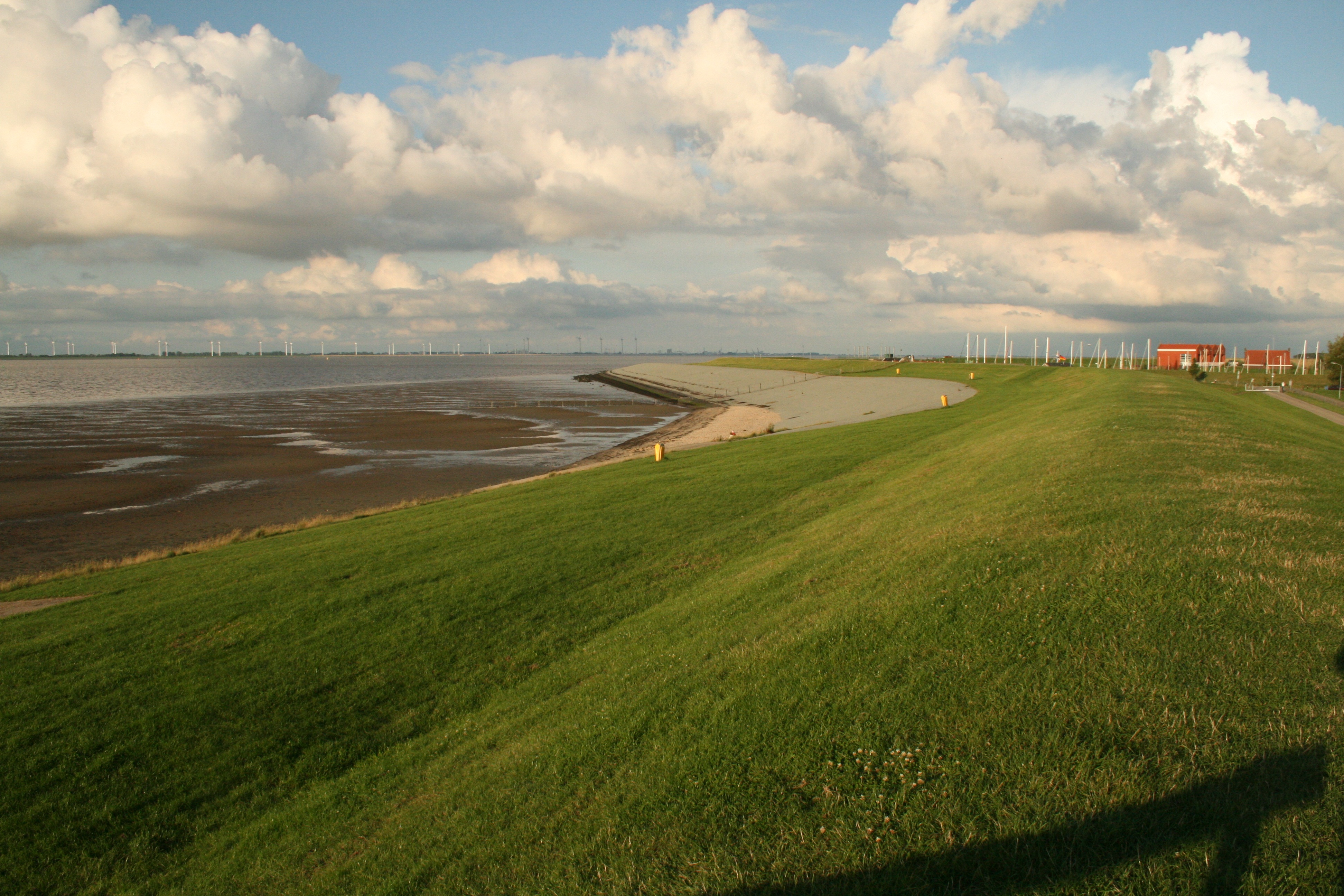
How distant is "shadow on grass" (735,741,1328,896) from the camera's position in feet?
13.3

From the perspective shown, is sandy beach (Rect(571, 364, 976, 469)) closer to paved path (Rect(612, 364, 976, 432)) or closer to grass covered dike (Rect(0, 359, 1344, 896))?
paved path (Rect(612, 364, 976, 432))

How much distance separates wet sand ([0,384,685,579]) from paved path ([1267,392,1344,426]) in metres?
40.5

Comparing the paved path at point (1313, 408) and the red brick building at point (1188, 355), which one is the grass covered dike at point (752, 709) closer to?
the paved path at point (1313, 408)

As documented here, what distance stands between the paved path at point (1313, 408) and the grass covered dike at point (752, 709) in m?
30.3

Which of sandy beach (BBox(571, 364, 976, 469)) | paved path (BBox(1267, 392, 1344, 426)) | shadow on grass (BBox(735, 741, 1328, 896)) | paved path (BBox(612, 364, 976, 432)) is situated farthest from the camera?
paved path (BBox(612, 364, 976, 432))

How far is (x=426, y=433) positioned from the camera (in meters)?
55.8

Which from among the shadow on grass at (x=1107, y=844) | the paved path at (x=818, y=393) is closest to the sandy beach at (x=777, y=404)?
the paved path at (x=818, y=393)

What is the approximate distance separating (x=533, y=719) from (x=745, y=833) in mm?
3610

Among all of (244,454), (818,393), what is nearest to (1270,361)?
(818,393)

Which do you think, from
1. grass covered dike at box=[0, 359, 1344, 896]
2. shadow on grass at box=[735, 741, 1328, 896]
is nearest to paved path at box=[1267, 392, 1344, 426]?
grass covered dike at box=[0, 359, 1344, 896]

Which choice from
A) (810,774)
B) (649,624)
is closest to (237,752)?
(649,624)

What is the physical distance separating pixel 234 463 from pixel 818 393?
58719mm

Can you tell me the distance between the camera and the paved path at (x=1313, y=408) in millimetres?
36188

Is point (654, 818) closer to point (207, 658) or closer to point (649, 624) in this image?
point (649, 624)
